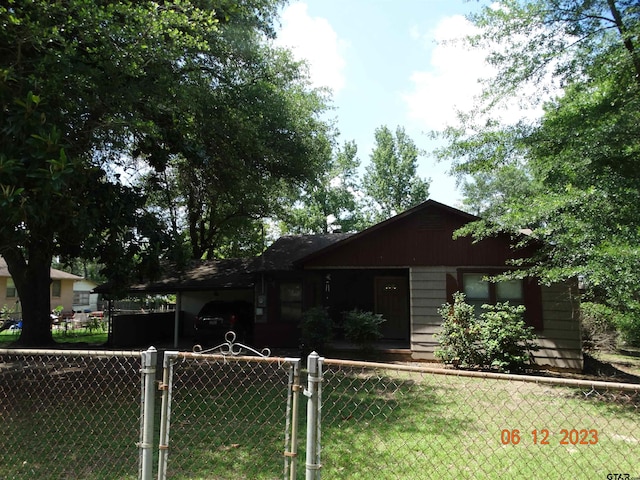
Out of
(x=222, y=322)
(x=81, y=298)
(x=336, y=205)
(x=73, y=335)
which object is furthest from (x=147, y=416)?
(x=81, y=298)

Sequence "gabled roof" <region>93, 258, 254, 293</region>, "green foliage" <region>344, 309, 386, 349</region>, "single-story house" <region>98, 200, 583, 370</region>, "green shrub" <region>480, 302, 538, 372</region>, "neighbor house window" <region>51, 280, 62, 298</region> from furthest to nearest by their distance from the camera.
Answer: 1. "neighbor house window" <region>51, 280, 62, 298</region>
2. "gabled roof" <region>93, 258, 254, 293</region>
3. "green foliage" <region>344, 309, 386, 349</region>
4. "single-story house" <region>98, 200, 583, 370</region>
5. "green shrub" <region>480, 302, 538, 372</region>

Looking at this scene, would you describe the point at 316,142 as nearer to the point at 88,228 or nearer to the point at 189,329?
the point at 88,228

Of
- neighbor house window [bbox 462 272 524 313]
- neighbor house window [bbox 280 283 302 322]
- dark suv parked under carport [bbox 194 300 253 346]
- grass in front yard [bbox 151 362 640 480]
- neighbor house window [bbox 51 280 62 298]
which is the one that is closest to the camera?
grass in front yard [bbox 151 362 640 480]

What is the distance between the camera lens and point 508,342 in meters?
10.2

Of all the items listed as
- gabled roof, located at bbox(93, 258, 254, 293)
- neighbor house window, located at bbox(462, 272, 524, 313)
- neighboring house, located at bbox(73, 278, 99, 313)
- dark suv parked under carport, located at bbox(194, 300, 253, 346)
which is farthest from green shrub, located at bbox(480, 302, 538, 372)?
neighboring house, located at bbox(73, 278, 99, 313)

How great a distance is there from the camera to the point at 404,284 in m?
15.4

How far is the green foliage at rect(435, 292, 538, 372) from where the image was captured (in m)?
10.1

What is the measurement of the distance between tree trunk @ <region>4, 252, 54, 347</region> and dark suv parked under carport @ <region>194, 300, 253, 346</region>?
4.46 meters

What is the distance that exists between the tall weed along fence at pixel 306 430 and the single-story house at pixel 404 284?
3.00 metres

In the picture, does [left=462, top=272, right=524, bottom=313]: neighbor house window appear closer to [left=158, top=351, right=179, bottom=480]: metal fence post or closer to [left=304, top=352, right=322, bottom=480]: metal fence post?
[left=304, top=352, right=322, bottom=480]: metal fence post

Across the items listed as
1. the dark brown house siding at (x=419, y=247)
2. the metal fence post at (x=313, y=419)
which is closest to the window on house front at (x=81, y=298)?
the dark brown house siding at (x=419, y=247)

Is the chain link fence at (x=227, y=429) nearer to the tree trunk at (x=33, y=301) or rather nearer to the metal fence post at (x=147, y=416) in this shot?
the metal fence post at (x=147, y=416)

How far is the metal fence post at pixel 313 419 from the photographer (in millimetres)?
2845

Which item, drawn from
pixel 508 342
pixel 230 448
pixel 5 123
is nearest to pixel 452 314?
pixel 508 342
